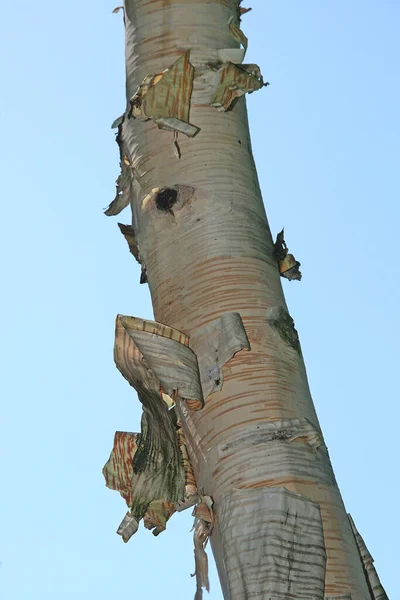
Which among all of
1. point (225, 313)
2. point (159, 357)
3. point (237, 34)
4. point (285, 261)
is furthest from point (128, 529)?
point (237, 34)

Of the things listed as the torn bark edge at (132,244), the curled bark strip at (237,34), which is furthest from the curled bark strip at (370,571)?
the curled bark strip at (237,34)

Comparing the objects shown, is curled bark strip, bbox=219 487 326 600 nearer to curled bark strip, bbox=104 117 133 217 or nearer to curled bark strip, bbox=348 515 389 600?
curled bark strip, bbox=348 515 389 600

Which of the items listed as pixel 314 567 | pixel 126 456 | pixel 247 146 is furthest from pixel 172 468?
pixel 247 146

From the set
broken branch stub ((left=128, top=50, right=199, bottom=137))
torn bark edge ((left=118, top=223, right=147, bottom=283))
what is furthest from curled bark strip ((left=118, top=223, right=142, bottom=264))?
broken branch stub ((left=128, top=50, right=199, bottom=137))

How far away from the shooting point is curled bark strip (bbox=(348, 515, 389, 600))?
1541mm

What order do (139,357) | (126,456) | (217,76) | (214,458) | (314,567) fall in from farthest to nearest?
1. (217,76)
2. (126,456)
3. (139,357)
4. (214,458)
5. (314,567)

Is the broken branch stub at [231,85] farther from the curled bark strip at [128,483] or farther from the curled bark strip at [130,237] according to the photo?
the curled bark strip at [128,483]

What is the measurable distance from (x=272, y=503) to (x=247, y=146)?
84cm

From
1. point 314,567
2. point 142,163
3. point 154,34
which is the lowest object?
point 314,567

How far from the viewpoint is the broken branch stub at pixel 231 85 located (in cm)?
191

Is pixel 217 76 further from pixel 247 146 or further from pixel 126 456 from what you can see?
pixel 126 456

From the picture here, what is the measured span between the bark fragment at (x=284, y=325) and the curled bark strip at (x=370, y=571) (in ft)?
1.07

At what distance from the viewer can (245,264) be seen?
168 centimetres

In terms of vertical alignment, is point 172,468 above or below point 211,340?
below
